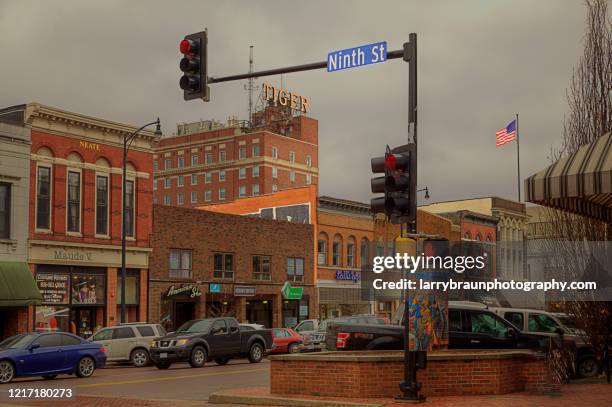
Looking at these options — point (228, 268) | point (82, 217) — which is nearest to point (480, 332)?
point (82, 217)

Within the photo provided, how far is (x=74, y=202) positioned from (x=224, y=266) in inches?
422

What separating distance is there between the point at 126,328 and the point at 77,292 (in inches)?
410

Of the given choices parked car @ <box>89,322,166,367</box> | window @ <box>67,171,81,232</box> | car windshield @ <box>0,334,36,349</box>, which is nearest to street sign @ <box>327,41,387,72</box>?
car windshield @ <box>0,334,36,349</box>

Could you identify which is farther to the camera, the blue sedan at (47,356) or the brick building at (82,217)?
the brick building at (82,217)

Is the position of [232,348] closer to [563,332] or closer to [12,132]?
[563,332]

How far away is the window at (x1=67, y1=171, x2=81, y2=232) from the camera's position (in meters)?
43.1

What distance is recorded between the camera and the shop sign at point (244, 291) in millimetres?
50812

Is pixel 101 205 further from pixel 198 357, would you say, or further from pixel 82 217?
pixel 198 357

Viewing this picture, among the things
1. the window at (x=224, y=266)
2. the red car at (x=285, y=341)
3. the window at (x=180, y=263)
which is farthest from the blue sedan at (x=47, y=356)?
the window at (x=224, y=266)

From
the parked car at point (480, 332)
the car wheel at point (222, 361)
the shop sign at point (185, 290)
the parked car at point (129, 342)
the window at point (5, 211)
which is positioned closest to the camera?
the parked car at point (480, 332)

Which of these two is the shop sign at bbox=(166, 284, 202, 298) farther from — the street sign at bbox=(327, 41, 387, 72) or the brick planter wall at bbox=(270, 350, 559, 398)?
the street sign at bbox=(327, 41, 387, 72)

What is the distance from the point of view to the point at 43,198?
41906mm

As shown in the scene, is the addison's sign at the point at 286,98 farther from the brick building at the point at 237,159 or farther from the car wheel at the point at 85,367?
the car wheel at the point at 85,367

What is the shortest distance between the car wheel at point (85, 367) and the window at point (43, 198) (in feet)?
55.5
